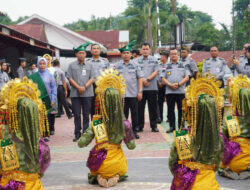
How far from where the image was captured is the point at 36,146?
379 centimetres

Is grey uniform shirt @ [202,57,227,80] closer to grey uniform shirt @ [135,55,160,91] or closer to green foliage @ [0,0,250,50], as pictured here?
grey uniform shirt @ [135,55,160,91]

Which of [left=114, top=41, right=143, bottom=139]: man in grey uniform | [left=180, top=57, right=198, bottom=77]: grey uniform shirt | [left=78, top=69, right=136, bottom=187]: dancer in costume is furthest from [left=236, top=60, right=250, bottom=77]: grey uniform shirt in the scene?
[left=78, top=69, right=136, bottom=187]: dancer in costume

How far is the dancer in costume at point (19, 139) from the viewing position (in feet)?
12.2

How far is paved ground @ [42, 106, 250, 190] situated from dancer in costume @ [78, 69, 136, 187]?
0.16 metres

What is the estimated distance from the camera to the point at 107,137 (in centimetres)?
509

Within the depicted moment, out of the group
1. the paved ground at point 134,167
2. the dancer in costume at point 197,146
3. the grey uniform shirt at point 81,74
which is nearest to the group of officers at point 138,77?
the grey uniform shirt at point 81,74

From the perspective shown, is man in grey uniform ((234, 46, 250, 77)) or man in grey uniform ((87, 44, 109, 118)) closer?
man in grey uniform ((234, 46, 250, 77))

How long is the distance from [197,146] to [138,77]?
4.96 meters

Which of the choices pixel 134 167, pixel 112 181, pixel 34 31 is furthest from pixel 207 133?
pixel 34 31

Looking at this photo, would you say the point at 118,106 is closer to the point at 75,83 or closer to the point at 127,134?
the point at 127,134

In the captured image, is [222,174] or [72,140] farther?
[72,140]

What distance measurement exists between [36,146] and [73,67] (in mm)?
4734

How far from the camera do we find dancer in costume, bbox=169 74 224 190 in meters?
3.79

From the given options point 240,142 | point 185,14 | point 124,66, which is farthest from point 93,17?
point 240,142
